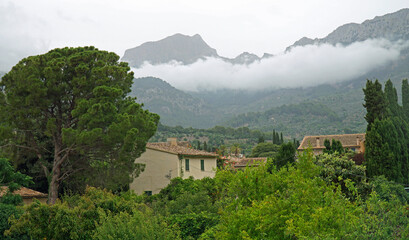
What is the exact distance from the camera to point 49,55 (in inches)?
1177

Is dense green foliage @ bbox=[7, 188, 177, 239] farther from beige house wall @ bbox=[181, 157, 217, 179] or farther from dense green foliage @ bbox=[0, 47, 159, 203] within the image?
beige house wall @ bbox=[181, 157, 217, 179]

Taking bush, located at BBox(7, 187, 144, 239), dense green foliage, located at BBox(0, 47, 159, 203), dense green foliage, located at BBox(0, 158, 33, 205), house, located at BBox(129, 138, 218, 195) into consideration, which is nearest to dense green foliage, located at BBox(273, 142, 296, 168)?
dense green foliage, located at BBox(0, 47, 159, 203)

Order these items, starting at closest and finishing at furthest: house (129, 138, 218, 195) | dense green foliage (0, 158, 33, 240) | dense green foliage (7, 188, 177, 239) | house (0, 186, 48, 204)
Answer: dense green foliage (7, 188, 177, 239) → dense green foliage (0, 158, 33, 240) → house (0, 186, 48, 204) → house (129, 138, 218, 195)

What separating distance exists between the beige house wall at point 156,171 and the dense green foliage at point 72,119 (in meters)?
7.20

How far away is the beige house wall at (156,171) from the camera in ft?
125

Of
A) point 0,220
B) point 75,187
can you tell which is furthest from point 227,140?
point 0,220

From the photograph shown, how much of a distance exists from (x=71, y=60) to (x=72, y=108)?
3201 millimetres

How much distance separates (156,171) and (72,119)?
1090 centimetres

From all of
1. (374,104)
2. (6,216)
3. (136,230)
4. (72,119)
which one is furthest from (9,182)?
(374,104)

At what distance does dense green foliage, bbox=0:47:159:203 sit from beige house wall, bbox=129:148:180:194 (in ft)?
23.6

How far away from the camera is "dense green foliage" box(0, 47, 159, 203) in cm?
2791

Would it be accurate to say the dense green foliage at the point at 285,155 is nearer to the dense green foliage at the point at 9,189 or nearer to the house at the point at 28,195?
the house at the point at 28,195

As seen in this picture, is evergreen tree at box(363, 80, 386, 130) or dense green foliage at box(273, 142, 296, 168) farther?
evergreen tree at box(363, 80, 386, 130)

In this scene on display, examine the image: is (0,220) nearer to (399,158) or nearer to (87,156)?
(87,156)
